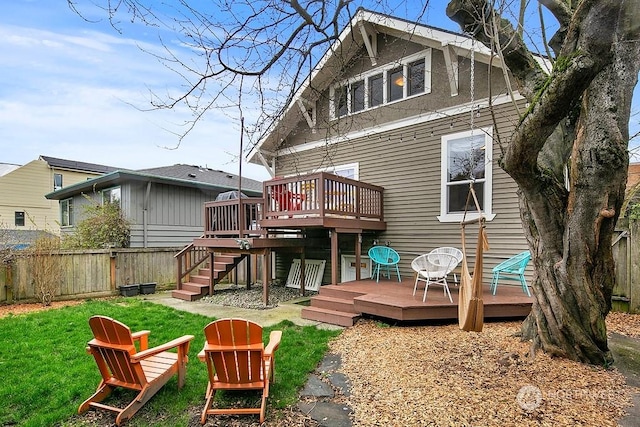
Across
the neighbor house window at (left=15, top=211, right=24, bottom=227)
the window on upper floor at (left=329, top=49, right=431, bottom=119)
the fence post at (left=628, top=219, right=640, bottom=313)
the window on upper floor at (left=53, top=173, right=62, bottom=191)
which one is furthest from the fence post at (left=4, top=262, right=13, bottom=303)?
the neighbor house window at (left=15, top=211, right=24, bottom=227)

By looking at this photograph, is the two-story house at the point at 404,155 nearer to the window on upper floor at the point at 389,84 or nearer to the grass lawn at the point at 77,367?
the window on upper floor at the point at 389,84

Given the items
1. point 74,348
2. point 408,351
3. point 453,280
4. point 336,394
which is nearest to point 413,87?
point 453,280

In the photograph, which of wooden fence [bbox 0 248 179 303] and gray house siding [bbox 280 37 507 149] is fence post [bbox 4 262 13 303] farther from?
gray house siding [bbox 280 37 507 149]

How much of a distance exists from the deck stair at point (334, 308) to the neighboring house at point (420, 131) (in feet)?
7.26

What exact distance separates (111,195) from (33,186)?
13.5 metres

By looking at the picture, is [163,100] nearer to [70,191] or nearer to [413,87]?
[413,87]

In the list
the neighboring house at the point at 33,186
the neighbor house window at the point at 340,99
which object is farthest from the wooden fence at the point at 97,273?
the neighboring house at the point at 33,186

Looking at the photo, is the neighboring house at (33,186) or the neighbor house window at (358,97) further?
the neighboring house at (33,186)

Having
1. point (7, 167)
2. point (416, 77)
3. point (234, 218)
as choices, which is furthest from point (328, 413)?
point (7, 167)

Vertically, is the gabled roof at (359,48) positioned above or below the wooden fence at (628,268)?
above

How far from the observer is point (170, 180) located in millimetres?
11219

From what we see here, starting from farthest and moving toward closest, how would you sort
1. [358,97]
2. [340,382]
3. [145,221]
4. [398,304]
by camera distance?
[145,221]
[358,97]
[398,304]
[340,382]

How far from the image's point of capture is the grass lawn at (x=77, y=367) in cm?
295

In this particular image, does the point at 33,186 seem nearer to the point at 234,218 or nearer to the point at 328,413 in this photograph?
the point at 234,218
